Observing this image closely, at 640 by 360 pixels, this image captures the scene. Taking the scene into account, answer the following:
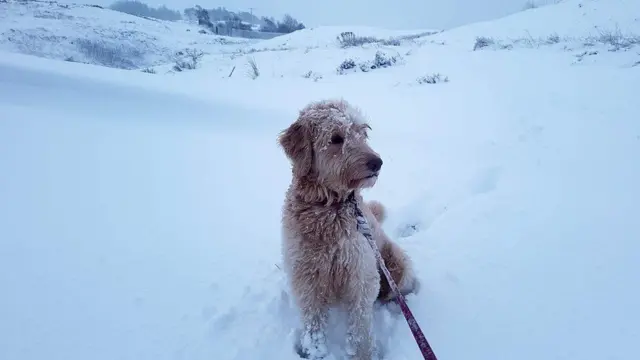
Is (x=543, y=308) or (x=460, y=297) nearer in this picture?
(x=543, y=308)

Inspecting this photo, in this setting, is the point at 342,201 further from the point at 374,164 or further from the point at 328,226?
the point at 374,164

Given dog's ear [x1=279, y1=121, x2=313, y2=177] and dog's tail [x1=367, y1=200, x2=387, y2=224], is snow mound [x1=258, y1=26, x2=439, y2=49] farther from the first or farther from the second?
dog's ear [x1=279, y1=121, x2=313, y2=177]

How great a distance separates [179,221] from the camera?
4.57 m

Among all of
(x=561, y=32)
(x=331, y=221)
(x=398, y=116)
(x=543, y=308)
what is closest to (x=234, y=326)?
(x=331, y=221)

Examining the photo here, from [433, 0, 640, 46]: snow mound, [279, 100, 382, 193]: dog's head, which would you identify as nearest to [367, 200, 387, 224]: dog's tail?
[279, 100, 382, 193]: dog's head

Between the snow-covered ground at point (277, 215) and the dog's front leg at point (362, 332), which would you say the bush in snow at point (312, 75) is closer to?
the snow-covered ground at point (277, 215)

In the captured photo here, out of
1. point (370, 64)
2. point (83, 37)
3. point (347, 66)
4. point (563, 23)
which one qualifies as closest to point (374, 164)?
point (370, 64)

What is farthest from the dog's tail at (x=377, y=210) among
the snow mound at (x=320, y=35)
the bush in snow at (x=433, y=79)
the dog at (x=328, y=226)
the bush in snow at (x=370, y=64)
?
the snow mound at (x=320, y=35)

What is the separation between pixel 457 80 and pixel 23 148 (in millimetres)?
9413

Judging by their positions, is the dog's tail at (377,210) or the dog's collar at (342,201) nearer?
the dog's collar at (342,201)

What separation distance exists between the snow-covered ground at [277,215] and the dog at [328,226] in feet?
1.08

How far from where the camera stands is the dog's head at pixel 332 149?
2.54m

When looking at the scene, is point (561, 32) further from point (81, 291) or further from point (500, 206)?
point (81, 291)

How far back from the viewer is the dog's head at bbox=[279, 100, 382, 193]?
2545mm
